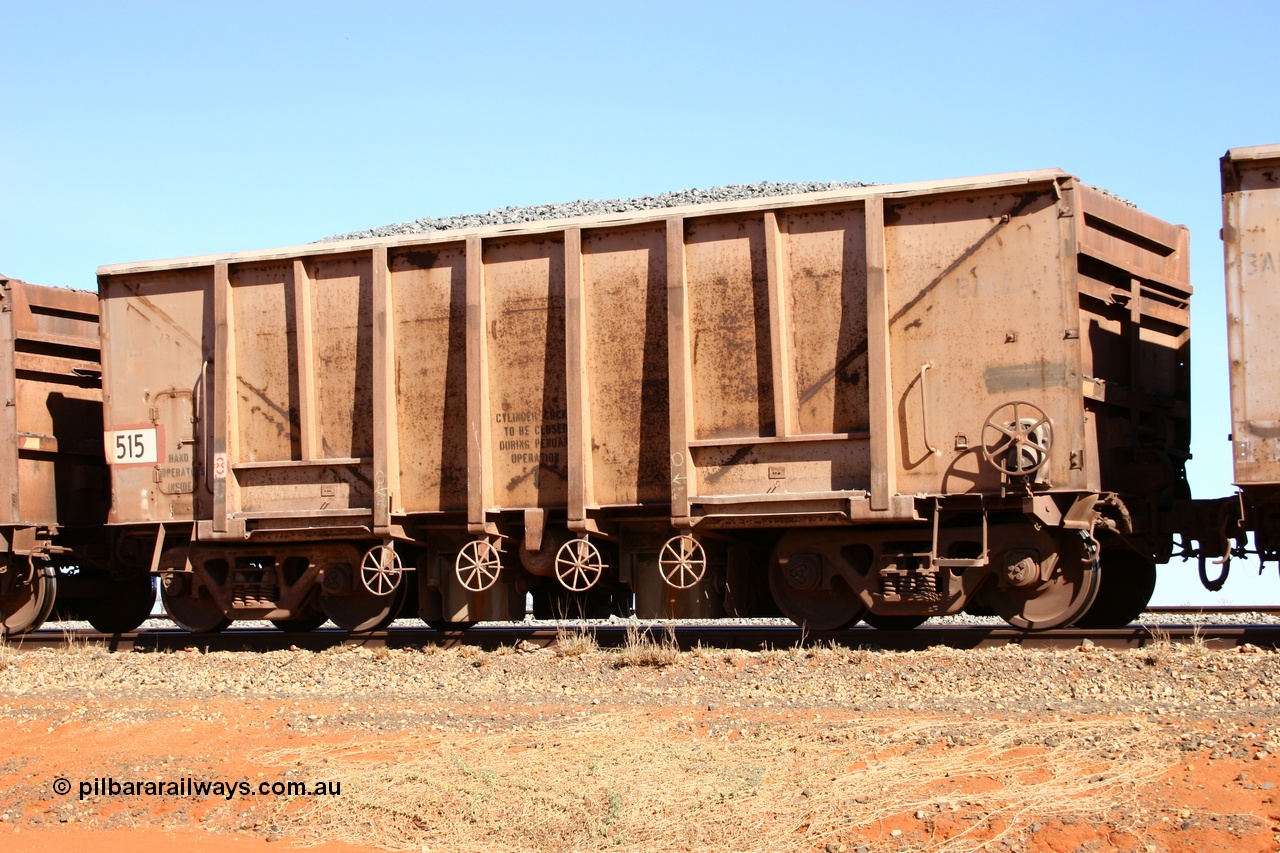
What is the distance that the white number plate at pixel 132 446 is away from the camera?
12492 mm

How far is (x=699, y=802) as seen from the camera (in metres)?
5.97

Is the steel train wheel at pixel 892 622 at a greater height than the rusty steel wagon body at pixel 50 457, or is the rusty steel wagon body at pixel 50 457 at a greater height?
the rusty steel wagon body at pixel 50 457

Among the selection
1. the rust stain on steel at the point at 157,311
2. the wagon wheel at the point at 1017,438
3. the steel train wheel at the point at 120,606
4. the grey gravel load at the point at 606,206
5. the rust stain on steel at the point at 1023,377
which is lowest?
the steel train wheel at the point at 120,606

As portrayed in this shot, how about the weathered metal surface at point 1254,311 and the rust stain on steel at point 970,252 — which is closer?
the weathered metal surface at point 1254,311

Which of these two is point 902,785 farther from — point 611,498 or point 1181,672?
point 611,498

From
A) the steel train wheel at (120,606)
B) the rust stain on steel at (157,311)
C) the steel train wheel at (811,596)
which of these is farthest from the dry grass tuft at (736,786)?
the steel train wheel at (120,606)

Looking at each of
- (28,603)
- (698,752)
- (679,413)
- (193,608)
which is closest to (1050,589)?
(679,413)

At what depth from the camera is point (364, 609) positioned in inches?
479

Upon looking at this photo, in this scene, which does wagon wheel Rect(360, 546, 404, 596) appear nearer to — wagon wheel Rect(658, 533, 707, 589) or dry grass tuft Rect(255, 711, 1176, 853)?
wagon wheel Rect(658, 533, 707, 589)

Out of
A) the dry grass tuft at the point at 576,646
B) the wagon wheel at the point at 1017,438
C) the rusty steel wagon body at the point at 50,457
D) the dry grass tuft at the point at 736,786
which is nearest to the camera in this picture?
the dry grass tuft at the point at 736,786

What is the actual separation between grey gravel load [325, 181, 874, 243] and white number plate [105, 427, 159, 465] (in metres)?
4.01

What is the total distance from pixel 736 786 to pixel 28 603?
10.3 meters

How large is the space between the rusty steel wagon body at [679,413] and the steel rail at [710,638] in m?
0.23

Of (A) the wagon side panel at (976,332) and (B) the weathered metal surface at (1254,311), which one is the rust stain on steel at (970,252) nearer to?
(A) the wagon side panel at (976,332)
